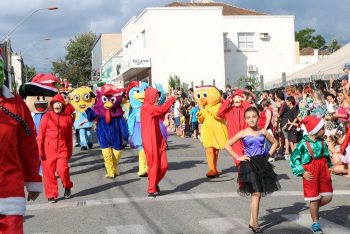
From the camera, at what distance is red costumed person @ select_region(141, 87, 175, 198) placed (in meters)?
8.91

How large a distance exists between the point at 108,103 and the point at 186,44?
26.8 metres

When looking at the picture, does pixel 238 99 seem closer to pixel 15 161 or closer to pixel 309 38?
pixel 15 161

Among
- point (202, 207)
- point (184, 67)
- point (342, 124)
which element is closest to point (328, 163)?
point (202, 207)

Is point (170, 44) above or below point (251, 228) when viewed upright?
above

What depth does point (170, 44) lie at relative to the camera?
122 feet

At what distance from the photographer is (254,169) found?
644 cm

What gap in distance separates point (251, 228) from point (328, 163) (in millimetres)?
1240

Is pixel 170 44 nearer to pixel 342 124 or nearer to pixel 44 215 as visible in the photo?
pixel 342 124

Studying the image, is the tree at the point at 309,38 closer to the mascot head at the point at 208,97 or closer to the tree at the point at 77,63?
the tree at the point at 77,63

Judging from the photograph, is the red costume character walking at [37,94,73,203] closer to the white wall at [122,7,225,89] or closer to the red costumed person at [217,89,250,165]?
the red costumed person at [217,89,250,165]

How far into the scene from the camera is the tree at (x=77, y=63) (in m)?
89.6

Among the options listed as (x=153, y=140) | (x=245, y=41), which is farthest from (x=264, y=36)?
Answer: (x=153, y=140)

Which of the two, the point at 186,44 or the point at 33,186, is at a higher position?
the point at 186,44

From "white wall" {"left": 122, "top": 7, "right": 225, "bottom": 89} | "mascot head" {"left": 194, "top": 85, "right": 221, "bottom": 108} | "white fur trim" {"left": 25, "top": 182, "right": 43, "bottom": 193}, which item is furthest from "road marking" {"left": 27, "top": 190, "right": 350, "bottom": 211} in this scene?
"white wall" {"left": 122, "top": 7, "right": 225, "bottom": 89}
